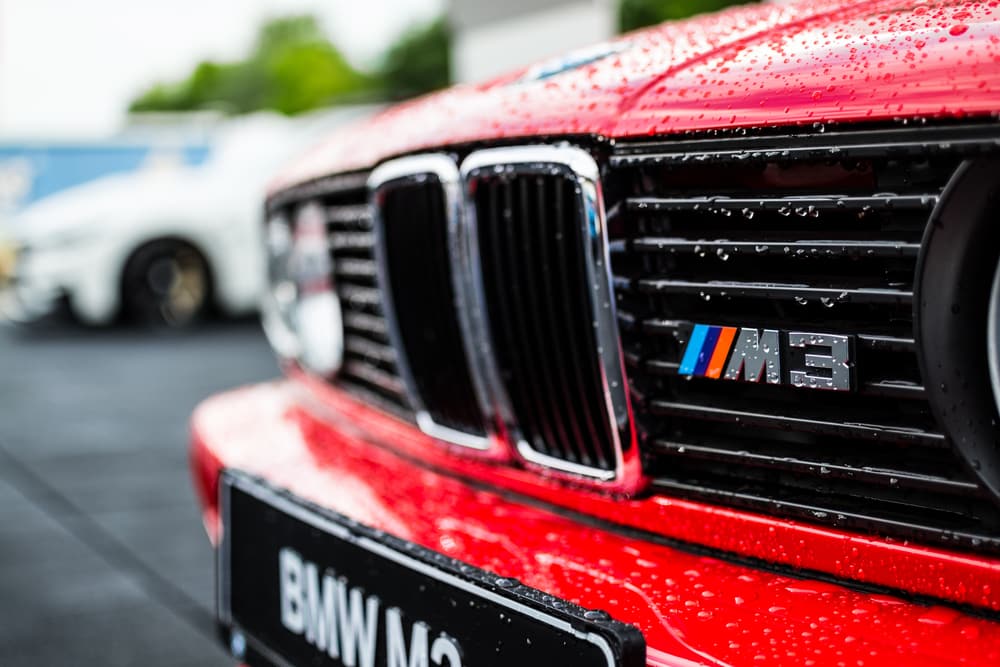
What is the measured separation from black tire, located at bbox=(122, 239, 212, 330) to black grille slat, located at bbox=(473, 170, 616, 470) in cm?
615

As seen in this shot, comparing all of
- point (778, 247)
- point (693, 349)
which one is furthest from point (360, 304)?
point (778, 247)

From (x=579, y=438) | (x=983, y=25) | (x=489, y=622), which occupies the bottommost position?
(x=489, y=622)

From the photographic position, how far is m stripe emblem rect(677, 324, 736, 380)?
1.19 m

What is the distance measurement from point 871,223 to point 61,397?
502cm

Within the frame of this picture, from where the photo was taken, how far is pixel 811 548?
3.79 ft

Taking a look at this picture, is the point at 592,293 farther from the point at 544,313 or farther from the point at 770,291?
the point at 770,291

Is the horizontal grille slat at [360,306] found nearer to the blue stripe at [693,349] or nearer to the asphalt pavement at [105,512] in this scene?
the blue stripe at [693,349]

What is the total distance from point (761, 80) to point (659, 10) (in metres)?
23.6

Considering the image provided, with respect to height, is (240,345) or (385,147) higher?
(385,147)

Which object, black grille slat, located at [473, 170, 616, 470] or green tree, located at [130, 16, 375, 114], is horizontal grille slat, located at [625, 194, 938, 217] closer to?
black grille slat, located at [473, 170, 616, 470]

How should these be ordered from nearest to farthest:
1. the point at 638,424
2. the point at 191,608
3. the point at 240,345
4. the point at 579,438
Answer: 1. the point at 638,424
2. the point at 579,438
3. the point at 191,608
4. the point at 240,345

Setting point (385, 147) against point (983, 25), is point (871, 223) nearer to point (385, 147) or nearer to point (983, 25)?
point (983, 25)

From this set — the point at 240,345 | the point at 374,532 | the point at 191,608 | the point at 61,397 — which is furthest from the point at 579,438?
the point at 240,345

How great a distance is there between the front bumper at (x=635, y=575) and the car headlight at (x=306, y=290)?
0.82 ft
